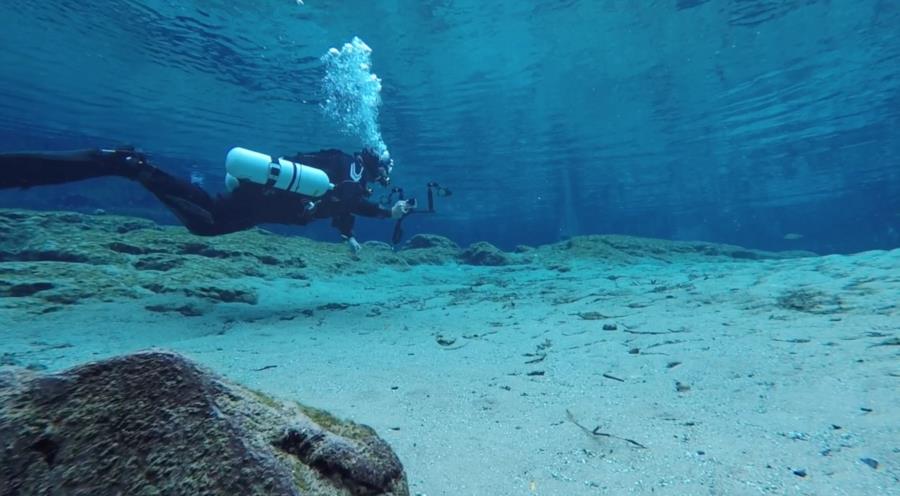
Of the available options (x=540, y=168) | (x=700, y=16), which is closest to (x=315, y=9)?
(x=700, y=16)

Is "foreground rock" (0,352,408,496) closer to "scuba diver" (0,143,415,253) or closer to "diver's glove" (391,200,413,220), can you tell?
"scuba diver" (0,143,415,253)

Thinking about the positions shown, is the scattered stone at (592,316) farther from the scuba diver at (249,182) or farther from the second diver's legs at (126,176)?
Answer: the second diver's legs at (126,176)

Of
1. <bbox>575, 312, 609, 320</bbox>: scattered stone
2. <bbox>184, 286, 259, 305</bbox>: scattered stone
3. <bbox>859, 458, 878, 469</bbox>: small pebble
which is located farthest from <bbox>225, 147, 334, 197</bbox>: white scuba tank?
<bbox>859, 458, 878, 469</bbox>: small pebble

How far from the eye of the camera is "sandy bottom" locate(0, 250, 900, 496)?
7.78 feet

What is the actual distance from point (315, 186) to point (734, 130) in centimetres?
3357

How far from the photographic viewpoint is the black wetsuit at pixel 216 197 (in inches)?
248

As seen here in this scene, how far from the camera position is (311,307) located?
25.3ft

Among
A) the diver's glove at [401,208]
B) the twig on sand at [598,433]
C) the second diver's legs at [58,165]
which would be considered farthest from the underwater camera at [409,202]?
the twig on sand at [598,433]

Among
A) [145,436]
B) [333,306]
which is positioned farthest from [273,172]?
[145,436]

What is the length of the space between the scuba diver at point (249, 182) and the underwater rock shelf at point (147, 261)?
1.29 metres

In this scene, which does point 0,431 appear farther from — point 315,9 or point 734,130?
point 734,130

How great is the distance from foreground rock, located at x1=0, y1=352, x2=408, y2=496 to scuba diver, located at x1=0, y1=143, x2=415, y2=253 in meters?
6.34

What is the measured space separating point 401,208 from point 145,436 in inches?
273

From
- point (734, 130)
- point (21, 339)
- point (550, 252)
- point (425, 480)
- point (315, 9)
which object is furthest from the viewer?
point (734, 130)
